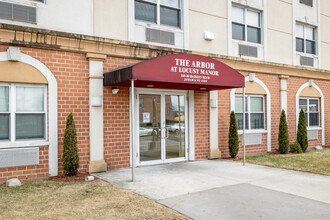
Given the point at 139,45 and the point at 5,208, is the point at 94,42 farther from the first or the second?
the point at 5,208

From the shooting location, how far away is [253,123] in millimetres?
11836

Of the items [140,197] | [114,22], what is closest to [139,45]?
[114,22]

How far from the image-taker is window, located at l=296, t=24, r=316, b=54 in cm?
1364

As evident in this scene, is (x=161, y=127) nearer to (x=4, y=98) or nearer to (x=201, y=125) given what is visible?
(x=201, y=125)

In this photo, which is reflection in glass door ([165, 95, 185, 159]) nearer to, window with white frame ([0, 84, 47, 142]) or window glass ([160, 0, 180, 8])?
window glass ([160, 0, 180, 8])

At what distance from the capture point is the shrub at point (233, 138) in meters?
10.4

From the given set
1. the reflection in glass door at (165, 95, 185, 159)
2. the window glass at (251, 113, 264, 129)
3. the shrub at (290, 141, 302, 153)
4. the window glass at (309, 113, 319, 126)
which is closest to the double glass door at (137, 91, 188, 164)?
the reflection in glass door at (165, 95, 185, 159)

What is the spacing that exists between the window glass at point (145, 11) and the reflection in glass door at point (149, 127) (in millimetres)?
2485

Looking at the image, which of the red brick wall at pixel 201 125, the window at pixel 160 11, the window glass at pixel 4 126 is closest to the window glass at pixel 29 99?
the window glass at pixel 4 126

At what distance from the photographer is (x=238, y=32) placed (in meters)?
11.5

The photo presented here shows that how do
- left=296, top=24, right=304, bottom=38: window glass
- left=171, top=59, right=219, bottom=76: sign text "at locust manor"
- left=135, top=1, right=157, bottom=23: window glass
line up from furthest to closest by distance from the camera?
left=296, top=24, right=304, bottom=38: window glass
left=135, top=1, right=157, bottom=23: window glass
left=171, top=59, right=219, bottom=76: sign text "at locust manor"

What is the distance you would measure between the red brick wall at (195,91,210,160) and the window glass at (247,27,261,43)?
11.3ft

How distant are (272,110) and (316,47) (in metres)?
4.72

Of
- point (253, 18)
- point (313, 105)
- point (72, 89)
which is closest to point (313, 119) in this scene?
point (313, 105)
